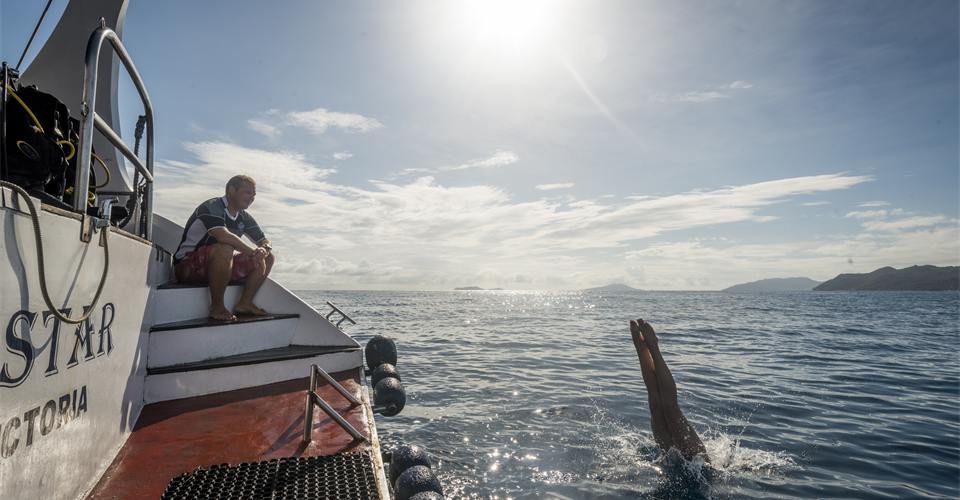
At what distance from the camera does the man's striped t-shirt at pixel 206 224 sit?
550cm

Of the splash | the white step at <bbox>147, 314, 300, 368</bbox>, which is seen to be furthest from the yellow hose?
the splash

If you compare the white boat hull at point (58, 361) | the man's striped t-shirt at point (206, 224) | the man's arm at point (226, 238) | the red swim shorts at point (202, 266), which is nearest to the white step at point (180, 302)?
the red swim shorts at point (202, 266)

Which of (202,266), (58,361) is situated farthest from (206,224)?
(58,361)

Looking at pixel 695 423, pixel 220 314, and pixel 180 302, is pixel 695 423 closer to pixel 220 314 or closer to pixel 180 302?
pixel 220 314

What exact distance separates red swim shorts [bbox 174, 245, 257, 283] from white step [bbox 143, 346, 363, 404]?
1165 millimetres

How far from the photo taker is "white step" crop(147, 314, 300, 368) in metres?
4.66

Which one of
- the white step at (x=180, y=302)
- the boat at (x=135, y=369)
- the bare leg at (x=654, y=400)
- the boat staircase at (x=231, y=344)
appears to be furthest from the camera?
the bare leg at (x=654, y=400)

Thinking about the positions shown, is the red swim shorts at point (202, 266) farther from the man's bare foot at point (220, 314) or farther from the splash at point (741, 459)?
the splash at point (741, 459)

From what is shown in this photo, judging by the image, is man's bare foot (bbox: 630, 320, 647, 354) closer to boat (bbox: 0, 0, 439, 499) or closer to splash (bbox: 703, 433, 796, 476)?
splash (bbox: 703, 433, 796, 476)

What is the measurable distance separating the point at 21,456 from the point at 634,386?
425 inches

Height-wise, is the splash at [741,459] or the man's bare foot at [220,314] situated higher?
the man's bare foot at [220,314]

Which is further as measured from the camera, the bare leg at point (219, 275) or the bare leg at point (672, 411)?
the bare leg at point (672, 411)

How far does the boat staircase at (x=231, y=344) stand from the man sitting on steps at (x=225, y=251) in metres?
0.19

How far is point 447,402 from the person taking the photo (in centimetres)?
927
